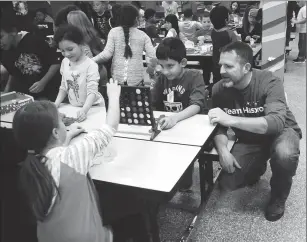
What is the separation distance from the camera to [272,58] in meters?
Answer: 4.24

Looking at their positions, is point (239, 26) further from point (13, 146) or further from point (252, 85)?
point (13, 146)

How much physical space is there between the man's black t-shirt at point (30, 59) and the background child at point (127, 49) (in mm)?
506

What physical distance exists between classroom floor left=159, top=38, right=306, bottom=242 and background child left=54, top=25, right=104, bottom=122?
3.18 feet

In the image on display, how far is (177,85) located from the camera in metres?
2.41

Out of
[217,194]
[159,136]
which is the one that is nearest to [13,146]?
[159,136]

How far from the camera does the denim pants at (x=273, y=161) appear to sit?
2074 millimetres

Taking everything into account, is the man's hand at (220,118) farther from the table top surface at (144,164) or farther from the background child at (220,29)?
the background child at (220,29)

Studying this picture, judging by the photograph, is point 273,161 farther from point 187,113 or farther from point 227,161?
point 187,113

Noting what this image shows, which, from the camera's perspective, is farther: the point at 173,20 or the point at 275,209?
the point at 173,20

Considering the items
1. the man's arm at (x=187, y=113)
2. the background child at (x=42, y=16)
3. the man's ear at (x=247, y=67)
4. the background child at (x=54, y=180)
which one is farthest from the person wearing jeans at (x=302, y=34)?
the background child at (x=54, y=180)

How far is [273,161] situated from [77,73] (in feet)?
5.01

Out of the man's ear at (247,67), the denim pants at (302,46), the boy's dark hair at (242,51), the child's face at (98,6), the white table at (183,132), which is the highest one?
the child's face at (98,6)

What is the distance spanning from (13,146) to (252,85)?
4.99 feet

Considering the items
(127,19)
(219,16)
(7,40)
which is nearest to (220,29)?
(219,16)
